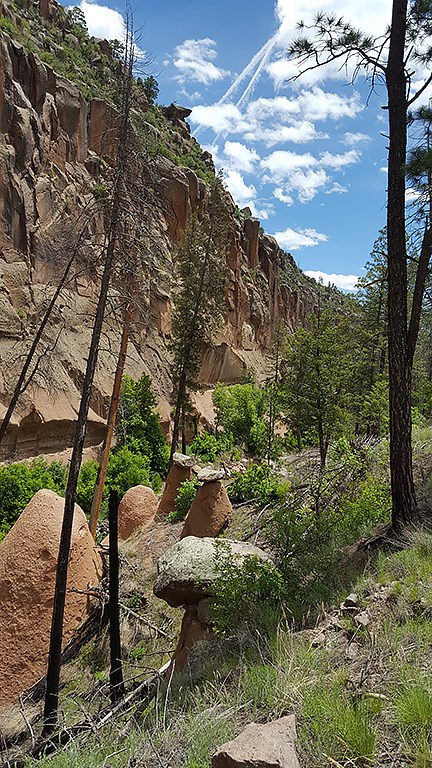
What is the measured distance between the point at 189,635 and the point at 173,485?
7.77 m

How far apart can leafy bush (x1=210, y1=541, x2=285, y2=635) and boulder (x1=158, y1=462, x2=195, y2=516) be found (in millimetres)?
8246

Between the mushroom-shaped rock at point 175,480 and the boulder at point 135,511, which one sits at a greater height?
the mushroom-shaped rock at point 175,480

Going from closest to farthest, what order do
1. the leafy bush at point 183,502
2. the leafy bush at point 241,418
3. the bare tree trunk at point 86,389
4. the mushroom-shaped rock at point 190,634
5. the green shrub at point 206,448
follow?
the mushroom-shaped rock at point 190,634
the bare tree trunk at point 86,389
the leafy bush at point 183,502
the green shrub at point 206,448
the leafy bush at point 241,418

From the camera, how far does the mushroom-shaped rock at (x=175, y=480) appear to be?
14.8m

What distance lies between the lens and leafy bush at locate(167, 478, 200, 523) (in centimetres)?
1403

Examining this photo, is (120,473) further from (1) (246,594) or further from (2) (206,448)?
(1) (246,594)

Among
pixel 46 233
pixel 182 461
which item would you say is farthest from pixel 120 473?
Result: pixel 46 233

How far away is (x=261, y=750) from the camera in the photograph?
281 cm

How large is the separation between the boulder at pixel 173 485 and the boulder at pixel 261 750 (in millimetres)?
11829

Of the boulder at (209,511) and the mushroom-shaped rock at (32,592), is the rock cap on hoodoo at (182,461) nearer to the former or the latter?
the boulder at (209,511)

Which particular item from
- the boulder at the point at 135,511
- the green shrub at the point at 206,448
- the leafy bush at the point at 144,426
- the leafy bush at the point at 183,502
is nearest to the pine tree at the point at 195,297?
the leafy bush at the point at 144,426

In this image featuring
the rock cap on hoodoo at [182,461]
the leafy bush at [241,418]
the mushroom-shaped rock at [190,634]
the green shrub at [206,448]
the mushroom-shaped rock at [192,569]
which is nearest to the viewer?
the mushroom-shaped rock at [190,634]

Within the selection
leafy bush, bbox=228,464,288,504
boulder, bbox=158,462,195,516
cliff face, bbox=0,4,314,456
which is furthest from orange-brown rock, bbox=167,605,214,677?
cliff face, bbox=0,4,314,456

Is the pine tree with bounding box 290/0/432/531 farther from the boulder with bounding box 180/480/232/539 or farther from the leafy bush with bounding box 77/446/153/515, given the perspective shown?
the leafy bush with bounding box 77/446/153/515
